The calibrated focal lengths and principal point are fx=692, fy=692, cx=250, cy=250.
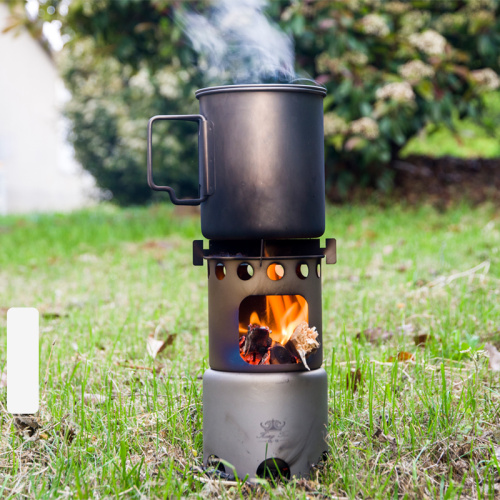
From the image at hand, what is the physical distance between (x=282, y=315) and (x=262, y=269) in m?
0.18

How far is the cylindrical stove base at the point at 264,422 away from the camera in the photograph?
70.5 inches

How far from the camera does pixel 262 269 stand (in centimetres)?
182

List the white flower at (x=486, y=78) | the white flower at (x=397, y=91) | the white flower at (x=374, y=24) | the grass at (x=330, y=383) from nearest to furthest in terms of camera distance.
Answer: the grass at (x=330, y=383)
the white flower at (x=397, y=91)
the white flower at (x=374, y=24)
the white flower at (x=486, y=78)

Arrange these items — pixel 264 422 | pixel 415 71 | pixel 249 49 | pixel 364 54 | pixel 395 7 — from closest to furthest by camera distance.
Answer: pixel 264 422, pixel 249 49, pixel 415 71, pixel 364 54, pixel 395 7

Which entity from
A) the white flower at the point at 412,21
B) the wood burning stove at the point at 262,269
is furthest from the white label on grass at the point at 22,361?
the white flower at the point at 412,21


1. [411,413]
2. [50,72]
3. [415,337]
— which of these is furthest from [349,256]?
[50,72]

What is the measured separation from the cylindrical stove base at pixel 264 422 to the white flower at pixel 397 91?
4.65m

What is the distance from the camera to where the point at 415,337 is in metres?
2.79

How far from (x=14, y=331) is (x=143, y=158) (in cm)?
1126

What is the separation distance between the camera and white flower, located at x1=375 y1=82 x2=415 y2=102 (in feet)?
19.7

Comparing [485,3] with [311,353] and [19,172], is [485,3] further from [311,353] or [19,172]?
[19,172]

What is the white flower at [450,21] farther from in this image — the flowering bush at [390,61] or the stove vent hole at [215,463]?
the stove vent hole at [215,463]

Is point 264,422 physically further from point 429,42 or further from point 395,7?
point 395,7

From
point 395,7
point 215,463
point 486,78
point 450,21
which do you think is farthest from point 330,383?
point 450,21
